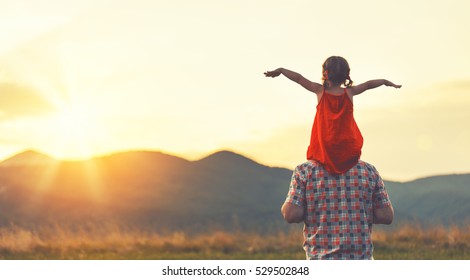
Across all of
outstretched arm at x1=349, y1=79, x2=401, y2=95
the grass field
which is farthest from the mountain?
outstretched arm at x1=349, y1=79, x2=401, y2=95

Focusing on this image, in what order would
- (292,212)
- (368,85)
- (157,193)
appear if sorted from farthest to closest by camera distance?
(157,193) < (368,85) < (292,212)

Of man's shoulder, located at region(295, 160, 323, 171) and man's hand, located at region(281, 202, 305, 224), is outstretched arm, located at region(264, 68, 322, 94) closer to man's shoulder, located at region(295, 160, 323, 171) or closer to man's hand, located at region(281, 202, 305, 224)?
man's shoulder, located at region(295, 160, 323, 171)

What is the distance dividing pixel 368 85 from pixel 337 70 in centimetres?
27

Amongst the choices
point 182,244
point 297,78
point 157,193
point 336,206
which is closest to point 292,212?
point 336,206

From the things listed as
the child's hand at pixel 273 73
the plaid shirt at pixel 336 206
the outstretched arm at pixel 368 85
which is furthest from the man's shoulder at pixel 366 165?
the child's hand at pixel 273 73

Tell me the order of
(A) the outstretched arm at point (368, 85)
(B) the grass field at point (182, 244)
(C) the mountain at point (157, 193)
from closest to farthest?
(A) the outstretched arm at point (368, 85), (B) the grass field at point (182, 244), (C) the mountain at point (157, 193)

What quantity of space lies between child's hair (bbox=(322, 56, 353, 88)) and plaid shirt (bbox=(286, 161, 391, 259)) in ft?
1.54

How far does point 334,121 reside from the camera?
3.64 metres

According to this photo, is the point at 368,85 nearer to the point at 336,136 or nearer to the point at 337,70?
the point at 337,70

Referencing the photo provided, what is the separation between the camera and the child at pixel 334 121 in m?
3.61

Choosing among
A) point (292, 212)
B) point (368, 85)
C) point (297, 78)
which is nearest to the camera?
point (292, 212)

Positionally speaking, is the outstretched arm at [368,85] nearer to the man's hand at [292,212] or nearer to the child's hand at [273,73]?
the child's hand at [273,73]

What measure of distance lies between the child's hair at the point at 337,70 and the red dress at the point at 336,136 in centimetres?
11

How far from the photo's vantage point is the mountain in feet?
263
